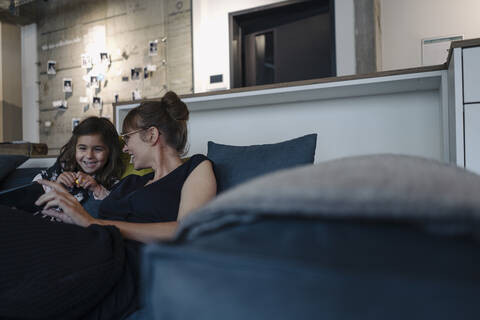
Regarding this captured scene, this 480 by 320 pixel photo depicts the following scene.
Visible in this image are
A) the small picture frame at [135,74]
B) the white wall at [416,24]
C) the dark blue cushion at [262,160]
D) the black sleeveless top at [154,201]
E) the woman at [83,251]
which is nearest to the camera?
the woman at [83,251]

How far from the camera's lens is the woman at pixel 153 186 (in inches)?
47.2

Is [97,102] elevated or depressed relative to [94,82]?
depressed

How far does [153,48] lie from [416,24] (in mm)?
2924

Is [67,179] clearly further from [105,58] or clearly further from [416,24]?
[416,24]

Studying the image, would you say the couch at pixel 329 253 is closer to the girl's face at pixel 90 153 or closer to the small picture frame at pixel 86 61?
the girl's face at pixel 90 153

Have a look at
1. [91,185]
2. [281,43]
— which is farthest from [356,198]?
[281,43]

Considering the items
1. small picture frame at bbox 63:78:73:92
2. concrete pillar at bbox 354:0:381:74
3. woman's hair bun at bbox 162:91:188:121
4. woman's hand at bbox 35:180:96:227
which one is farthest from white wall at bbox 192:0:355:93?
woman's hand at bbox 35:180:96:227

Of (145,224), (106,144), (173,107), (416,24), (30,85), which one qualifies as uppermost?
(416,24)

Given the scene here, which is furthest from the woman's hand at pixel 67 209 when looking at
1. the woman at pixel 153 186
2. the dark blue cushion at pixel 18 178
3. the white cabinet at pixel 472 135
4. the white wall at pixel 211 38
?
the white wall at pixel 211 38

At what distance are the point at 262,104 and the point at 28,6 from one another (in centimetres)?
481

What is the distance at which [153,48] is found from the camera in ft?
14.4

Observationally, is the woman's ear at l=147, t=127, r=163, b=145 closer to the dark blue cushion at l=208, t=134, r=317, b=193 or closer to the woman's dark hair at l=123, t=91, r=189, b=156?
the woman's dark hair at l=123, t=91, r=189, b=156

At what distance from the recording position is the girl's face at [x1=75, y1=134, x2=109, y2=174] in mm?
1892

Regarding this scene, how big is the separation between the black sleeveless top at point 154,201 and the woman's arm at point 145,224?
0.25 ft
